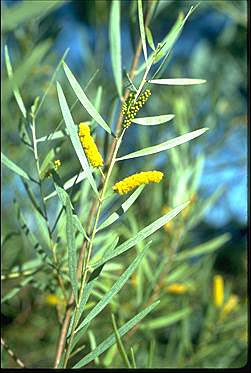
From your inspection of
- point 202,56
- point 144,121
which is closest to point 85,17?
point 202,56

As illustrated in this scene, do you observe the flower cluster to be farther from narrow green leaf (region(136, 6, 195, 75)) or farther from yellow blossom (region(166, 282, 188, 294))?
yellow blossom (region(166, 282, 188, 294))

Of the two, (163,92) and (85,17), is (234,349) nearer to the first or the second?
(163,92)

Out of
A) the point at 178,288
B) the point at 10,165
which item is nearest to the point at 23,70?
the point at 10,165

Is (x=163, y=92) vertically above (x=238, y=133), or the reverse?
(x=163, y=92)

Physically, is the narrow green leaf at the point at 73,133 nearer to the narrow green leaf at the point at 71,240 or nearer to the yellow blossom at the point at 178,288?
the narrow green leaf at the point at 71,240

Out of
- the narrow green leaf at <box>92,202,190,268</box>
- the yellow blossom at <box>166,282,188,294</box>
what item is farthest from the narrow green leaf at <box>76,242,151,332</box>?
the yellow blossom at <box>166,282,188,294</box>

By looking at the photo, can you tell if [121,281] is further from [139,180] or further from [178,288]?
[178,288]
